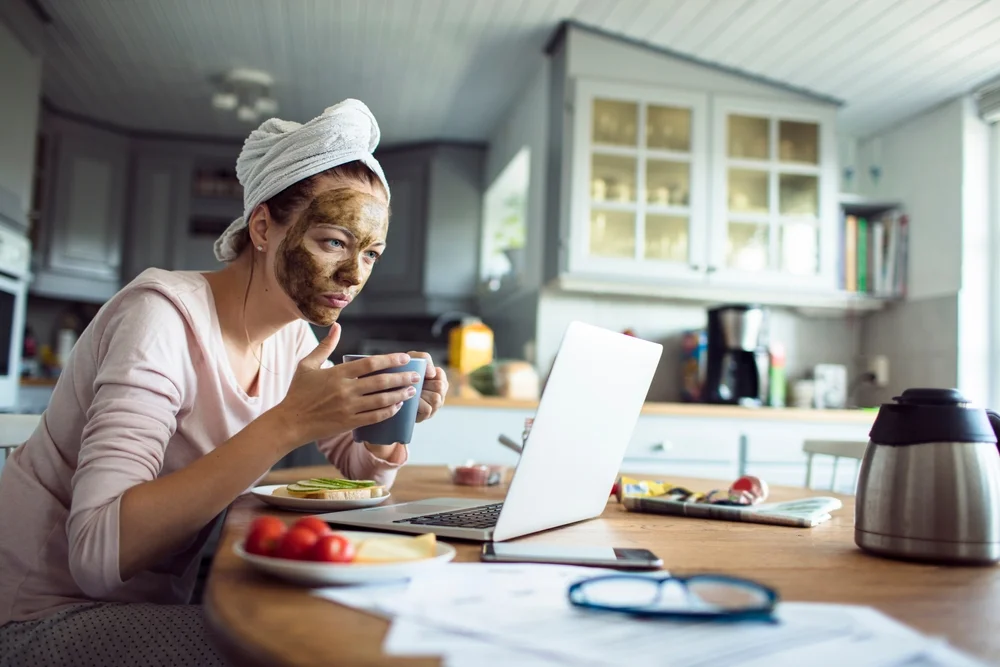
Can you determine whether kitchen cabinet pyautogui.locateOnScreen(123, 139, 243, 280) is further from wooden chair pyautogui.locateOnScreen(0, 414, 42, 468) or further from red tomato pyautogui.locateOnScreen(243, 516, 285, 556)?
red tomato pyautogui.locateOnScreen(243, 516, 285, 556)

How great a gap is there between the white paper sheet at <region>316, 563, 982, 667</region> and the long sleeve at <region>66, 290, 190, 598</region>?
1.14 feet

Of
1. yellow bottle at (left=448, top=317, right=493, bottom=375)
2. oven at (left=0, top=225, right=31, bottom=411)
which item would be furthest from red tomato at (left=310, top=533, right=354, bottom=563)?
oven at (left=0, top=225, right=31, bottom=411)

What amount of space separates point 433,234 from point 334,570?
13.8ft

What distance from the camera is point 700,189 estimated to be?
11.1 ft

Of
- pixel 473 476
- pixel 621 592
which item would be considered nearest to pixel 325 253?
pixel 473 476

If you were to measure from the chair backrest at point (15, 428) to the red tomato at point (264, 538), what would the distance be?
0.89 meters

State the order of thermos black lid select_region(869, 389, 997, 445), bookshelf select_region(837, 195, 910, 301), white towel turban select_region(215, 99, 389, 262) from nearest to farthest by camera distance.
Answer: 1. thermos black lid select_region(869, 389, 997, 445)
2. white towel turban select_region(215, 99, 389, 262)
3. bookshelf select_region(837, 195, 910, 301)

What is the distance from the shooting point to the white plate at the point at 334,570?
0.61m

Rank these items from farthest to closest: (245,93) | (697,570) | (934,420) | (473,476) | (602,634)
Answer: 1. (245,93)
2. (473,476)
3. (934,420)
4. (697,570)
5. (602,634)

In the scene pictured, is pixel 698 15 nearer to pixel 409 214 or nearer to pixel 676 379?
pixel 676 379

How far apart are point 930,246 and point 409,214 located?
272 cm

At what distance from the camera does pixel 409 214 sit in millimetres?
4812

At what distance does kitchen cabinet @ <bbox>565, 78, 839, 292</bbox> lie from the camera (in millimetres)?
3287

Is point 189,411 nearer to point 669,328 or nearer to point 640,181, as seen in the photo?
point 640,181
